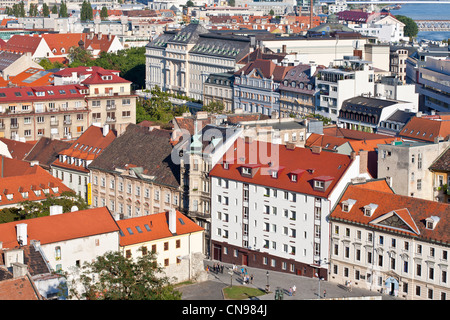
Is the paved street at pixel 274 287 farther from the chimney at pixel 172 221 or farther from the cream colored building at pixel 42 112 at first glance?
the cream colored building at pixel 42 112

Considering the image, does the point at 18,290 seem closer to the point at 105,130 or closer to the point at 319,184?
the point at 319,184

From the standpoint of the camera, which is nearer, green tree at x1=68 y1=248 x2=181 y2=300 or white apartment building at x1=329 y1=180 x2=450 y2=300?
green tree at x1=68 y1=248 x2=181 y2=300

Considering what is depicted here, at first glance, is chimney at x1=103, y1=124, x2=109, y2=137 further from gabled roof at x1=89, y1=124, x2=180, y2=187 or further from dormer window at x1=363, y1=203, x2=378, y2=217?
dormer window at x1=363, y1=203, x2=378, y2=217

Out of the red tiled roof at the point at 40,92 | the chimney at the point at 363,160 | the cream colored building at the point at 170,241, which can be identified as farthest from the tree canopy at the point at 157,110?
the cream colored building at the point at 170,241

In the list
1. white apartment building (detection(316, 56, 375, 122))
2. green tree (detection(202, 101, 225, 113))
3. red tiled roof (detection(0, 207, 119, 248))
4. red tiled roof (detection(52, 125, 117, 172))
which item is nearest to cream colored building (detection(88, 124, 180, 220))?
red tiled roof (detection(52, 125, 117, 172))

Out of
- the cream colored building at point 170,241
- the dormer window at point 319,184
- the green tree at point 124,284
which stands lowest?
the cream colored building at point 170,241
